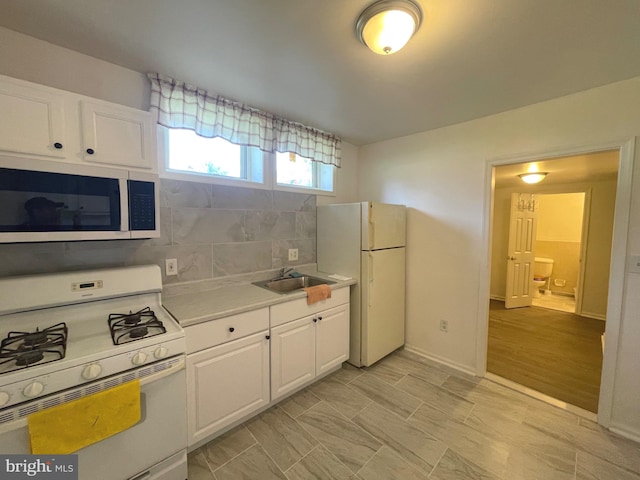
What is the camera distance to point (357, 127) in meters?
2.69

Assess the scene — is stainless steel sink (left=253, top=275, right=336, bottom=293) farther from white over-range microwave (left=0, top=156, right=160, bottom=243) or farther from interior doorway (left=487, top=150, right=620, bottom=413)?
interior doorway (left=487, top=150, right=620, bottom=413)

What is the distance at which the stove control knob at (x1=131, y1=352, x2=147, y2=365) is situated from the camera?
1.19 metres

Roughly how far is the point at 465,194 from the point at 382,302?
132 centimetres

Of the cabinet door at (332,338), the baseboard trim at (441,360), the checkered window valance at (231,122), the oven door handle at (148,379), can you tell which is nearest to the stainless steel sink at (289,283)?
the cabinet door at (332,338)

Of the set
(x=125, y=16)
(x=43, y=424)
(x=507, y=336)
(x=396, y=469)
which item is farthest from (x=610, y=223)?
(x=43, y=424)

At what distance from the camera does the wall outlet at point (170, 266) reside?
193 cm

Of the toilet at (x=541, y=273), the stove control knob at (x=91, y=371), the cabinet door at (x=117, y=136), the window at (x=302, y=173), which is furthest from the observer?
the toilet at (x=541, y=273)

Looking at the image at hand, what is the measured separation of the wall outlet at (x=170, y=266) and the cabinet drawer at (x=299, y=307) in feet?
2.59

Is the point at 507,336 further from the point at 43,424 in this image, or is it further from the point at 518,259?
the point at 43,424

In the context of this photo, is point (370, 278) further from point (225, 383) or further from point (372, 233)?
point (225, 383)

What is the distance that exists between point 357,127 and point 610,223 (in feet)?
14.1

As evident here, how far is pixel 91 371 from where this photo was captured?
1.09 m

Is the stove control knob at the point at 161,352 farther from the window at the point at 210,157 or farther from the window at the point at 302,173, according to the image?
the window at the point at 302,173

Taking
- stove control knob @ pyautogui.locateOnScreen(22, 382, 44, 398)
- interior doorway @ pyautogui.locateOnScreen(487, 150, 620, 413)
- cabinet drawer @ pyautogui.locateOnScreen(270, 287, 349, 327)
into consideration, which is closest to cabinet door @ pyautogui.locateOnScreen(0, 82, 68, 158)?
stove control knob @ pyautogui.locateOnScreen(22, 382, 44, 398)
